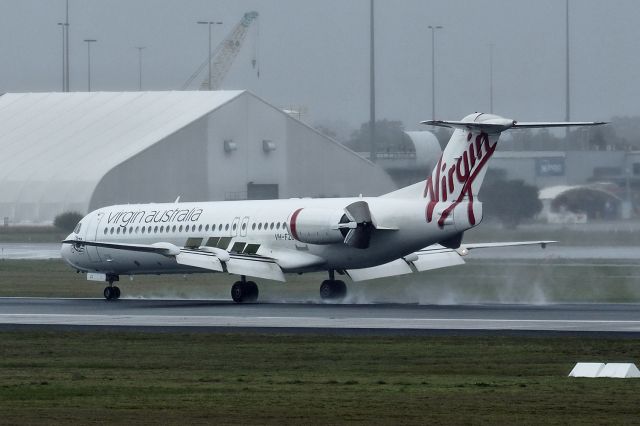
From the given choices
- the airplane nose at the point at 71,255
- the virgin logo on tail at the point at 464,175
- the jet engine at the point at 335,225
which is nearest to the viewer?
the virgin logo on tail at the point at 464,175

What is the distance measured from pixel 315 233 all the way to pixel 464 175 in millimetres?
6240

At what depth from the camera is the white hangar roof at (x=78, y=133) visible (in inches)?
3930

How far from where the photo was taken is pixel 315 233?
51.5 meters

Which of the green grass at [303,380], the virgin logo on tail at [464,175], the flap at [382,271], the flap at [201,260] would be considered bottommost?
the green grass at [303,380]

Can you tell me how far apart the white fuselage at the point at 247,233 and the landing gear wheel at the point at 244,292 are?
1.38 m

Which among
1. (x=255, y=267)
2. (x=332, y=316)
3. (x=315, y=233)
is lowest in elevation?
(x=332, y=316)

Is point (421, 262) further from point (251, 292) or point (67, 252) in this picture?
point (67, 252)

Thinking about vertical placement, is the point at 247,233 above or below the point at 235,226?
below

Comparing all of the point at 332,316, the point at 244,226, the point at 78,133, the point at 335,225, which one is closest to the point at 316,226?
the point at 335,225

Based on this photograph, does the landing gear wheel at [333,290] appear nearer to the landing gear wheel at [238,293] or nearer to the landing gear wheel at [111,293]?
the landing gear wheel at [238,293]

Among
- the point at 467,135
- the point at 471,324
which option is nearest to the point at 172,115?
the point at 467,135

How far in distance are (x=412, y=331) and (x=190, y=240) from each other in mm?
20502

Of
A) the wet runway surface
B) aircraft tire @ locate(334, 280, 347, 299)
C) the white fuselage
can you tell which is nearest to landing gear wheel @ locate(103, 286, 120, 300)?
the white fuselage

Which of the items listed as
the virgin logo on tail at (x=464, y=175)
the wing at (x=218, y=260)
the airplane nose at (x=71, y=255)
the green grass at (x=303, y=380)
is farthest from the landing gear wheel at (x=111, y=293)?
the green grass at (x=303, y=380)
